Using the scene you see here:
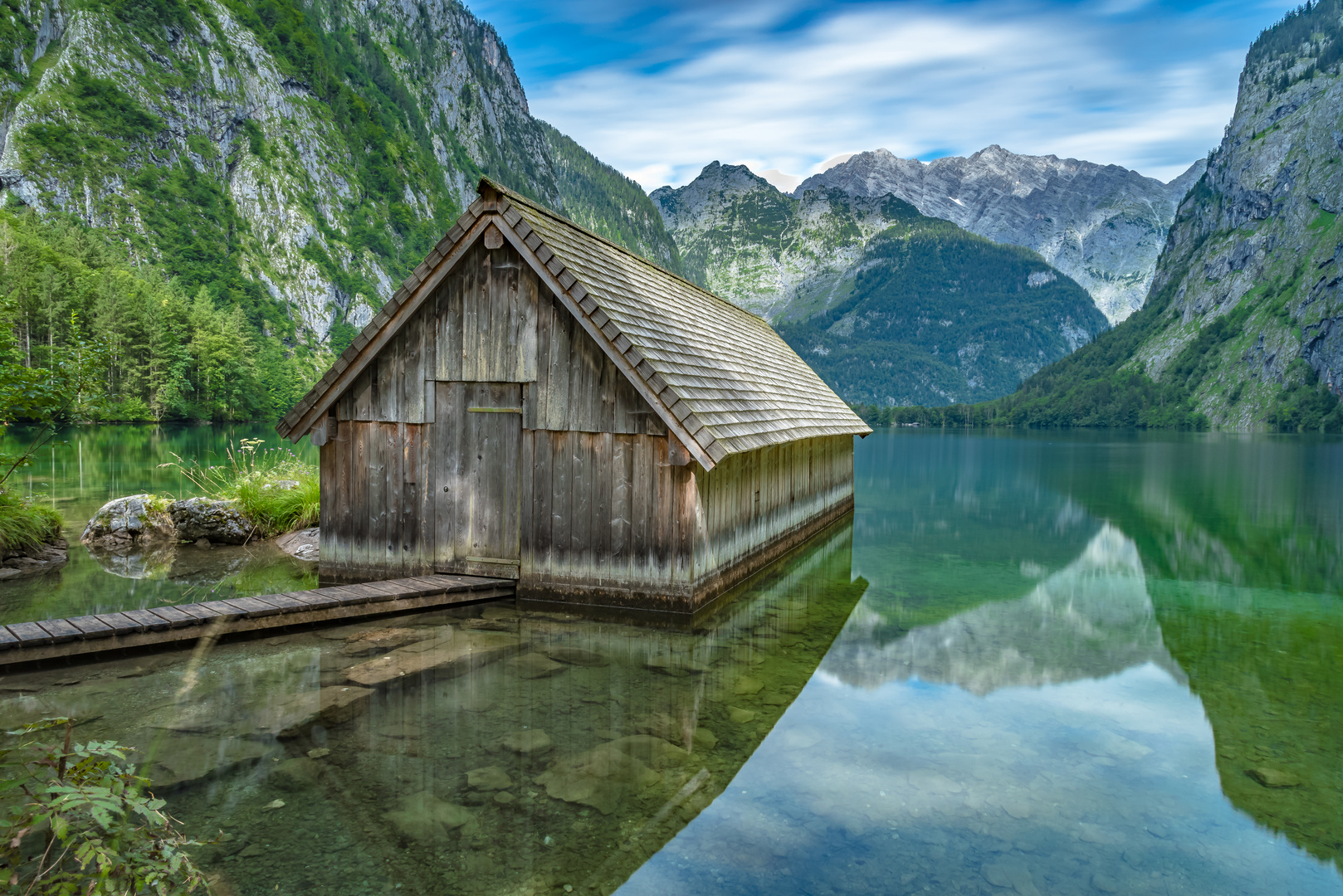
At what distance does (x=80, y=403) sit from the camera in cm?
1277

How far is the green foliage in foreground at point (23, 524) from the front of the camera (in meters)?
13.3

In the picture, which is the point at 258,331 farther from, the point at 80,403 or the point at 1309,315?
the point at 1309,315

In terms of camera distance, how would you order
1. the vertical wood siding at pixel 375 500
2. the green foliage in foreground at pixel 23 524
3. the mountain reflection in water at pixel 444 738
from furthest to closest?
the green foliage in foreground at pixel 23 524
the vertical wood siding at pixel 375 500
the mountain reflection in water at pixel 444 738

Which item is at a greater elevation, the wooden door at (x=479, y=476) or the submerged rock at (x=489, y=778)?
the wooden door at (x=479, y=476)

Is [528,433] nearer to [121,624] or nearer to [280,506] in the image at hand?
[121,624]

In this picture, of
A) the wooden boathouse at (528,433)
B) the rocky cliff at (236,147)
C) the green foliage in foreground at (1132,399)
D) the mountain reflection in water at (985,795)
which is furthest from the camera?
the green foliage in foreground at (1132,399)

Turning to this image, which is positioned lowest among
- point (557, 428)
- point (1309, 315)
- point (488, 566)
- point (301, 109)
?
point (488, 566)

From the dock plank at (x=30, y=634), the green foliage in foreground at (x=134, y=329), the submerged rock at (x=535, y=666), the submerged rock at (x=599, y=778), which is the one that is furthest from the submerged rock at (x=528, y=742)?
the green foliage in foreground at (x=134, y=329)

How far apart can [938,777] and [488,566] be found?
22.8 feet

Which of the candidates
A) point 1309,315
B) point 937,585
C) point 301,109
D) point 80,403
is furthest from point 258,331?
point 1309,315

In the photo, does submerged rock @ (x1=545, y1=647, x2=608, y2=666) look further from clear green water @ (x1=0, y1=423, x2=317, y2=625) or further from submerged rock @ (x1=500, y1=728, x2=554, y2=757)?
clear green water @ (x1=0, y1=423, x2=317, y2=625)

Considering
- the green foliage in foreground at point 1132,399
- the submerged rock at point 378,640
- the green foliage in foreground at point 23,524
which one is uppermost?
the green foliage in foreground at point 1132,399

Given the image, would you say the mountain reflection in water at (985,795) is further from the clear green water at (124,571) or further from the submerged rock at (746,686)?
the clear green water at (124,571)

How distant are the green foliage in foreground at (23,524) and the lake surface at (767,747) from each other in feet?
24.0
